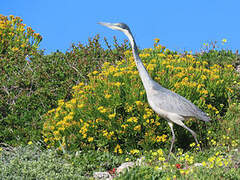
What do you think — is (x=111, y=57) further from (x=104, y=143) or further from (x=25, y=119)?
(x=104, y=143)

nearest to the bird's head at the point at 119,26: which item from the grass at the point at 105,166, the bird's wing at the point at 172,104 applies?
the bird's wing at the point at 172,104

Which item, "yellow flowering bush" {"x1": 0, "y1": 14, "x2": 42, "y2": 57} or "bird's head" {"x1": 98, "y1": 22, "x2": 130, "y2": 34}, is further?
"yellow flowering bush" {"x1": 0, "y1": 14, "x2": 42, "y2": 57}

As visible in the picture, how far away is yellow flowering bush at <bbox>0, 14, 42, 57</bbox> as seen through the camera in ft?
43.4

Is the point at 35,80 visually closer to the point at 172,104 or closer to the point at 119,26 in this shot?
the point at 119,26

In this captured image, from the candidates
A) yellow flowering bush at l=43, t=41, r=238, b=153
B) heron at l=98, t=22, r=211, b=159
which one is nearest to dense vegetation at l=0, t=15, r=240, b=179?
yellow flowering bush at l=43, t=41, r=238, b=153

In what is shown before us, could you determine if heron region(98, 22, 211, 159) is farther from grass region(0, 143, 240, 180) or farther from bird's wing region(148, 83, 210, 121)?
grass region(0, 143, 240, 180)

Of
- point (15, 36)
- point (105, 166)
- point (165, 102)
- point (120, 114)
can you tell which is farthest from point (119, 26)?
point (15, 36)

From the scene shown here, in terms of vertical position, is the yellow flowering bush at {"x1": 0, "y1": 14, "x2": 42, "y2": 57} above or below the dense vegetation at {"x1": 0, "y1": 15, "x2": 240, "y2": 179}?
above

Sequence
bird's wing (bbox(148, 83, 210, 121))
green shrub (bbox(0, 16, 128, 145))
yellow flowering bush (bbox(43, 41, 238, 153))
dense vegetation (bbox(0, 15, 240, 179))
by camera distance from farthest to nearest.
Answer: green shrub (bbox(0, 16, 128, 145)) < yellow flowering bush (bbox(43, 41, 238, 153)) < bird's wing (bbox(148, 83, 210, 121)) < dense vegetation (bbox(0, 15, 240, 179))

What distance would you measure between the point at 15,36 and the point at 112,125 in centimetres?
851

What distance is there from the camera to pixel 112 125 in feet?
22.8

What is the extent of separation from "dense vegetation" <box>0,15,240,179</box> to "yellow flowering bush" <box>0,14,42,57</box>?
10.0 feet

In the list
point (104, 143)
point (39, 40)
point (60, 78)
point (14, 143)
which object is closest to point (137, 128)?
point (104, 143)

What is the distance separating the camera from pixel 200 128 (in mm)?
7520
